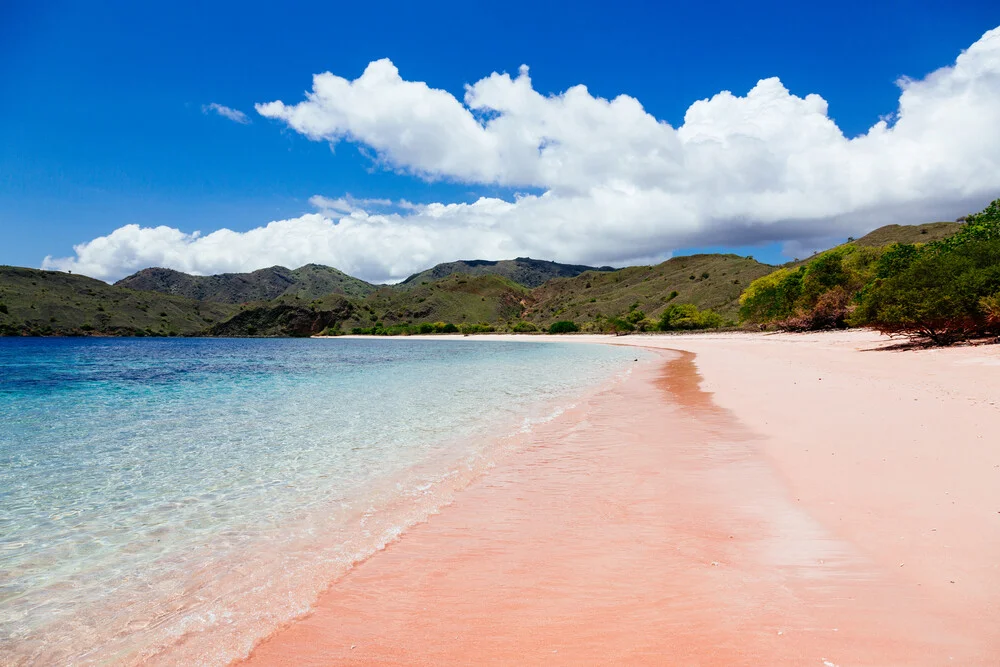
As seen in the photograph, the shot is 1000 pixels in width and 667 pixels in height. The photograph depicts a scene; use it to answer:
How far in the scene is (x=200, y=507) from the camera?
6715 millimetres

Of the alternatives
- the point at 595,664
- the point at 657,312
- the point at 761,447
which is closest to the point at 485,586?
the point at 595,664

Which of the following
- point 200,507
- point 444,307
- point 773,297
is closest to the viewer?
point 200,507

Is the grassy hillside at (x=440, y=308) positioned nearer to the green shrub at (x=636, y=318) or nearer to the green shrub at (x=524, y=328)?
the green shrub at (x=524, y=328)

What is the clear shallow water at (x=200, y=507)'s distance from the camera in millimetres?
3949

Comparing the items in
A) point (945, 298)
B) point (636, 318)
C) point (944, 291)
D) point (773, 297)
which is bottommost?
point (945, 298)

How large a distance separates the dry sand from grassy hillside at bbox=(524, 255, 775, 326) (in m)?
94.0

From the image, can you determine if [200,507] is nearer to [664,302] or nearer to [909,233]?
[664,302]

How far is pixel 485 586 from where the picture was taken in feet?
13.9

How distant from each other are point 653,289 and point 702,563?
143m

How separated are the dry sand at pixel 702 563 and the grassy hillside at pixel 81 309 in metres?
152

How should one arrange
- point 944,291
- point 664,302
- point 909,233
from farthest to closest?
1. point 664,302
2. point 909,233
3. point 944,291

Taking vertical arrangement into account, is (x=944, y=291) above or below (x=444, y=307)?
below

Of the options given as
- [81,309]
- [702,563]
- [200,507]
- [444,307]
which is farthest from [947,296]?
[444,307]

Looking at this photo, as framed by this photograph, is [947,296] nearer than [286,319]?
Yes
